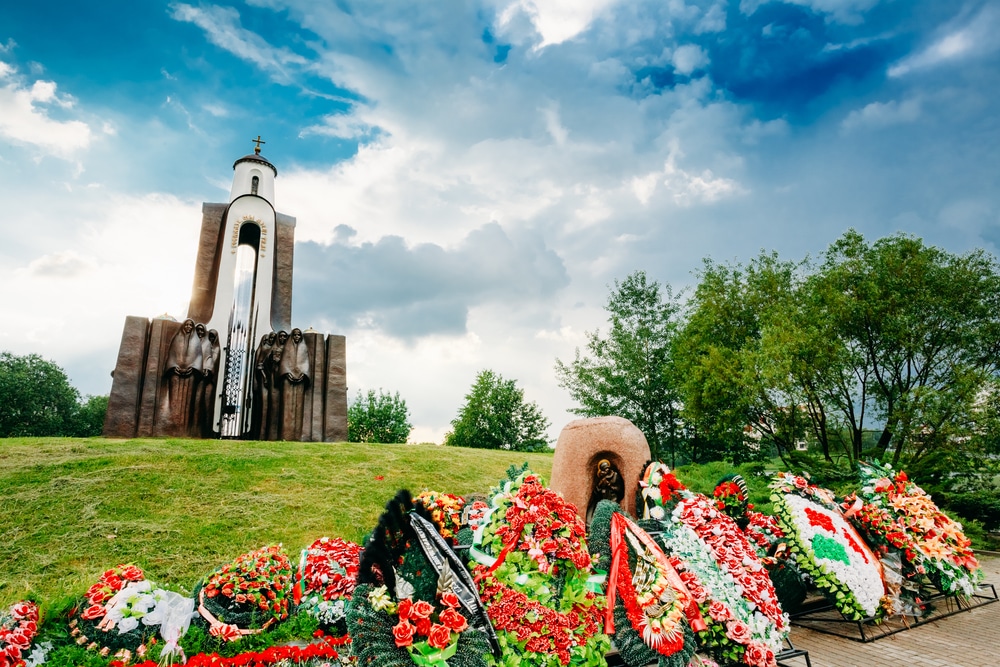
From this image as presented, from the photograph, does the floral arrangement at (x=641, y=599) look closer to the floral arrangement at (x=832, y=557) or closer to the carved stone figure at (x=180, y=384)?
the floral arrangement at (x=832, y=557)

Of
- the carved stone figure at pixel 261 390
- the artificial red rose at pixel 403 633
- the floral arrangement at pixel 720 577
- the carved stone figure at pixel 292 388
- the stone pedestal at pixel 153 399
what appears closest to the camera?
the artificial red rose at pixel 403 633

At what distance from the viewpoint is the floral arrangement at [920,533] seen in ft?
17.6

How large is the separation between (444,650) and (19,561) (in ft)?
22.3

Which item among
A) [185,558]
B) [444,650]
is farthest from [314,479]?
[444,650]

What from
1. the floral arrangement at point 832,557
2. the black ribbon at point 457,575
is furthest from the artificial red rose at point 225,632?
the floral arrangement at point 832,557

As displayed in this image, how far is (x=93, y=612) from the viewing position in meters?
3.32

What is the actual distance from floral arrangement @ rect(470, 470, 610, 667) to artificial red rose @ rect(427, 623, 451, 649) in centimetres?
35

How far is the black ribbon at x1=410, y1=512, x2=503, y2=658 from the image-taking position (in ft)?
7.95

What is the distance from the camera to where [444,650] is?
2230 mm

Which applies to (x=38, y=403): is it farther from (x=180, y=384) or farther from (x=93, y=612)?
(x=93, y=612)

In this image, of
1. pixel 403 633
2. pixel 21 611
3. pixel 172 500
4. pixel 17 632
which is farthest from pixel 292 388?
pixel 403 633

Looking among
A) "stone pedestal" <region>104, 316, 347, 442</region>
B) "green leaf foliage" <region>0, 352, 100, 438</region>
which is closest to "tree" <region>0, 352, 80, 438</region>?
"green leaf foliage" <region>0, 352, 100, 438</region>

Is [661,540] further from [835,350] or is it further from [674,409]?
[674,409]

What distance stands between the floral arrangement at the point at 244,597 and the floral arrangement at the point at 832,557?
4.12 meters
